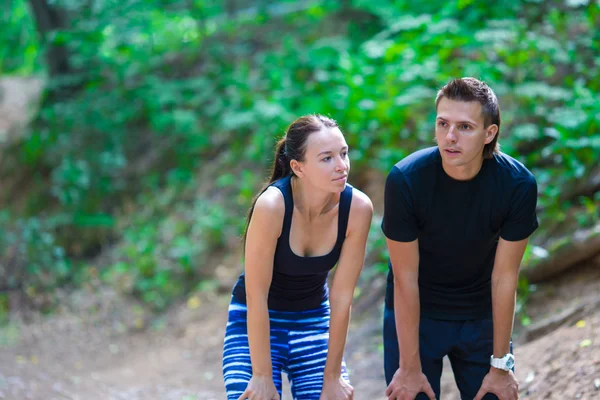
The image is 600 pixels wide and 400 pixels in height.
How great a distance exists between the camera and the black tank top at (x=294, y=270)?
9.70ft

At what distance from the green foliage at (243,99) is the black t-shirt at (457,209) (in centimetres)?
253

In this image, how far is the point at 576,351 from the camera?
12.6 feet

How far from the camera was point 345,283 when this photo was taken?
3.00 m

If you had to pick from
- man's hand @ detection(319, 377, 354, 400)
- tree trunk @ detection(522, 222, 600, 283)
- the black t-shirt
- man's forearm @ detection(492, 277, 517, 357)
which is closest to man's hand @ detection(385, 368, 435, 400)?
man's hand @ detection(319, 377, 354, 400)

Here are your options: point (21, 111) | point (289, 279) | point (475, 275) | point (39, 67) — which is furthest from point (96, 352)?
point (39, 67)

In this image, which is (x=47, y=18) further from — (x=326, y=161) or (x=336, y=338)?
(x=336, y=338)

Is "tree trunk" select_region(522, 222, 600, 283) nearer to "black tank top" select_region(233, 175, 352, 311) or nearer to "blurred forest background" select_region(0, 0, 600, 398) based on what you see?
"blurred forest background" select_region(0, 0, 600, 398)

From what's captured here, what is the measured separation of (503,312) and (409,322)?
0.39 m

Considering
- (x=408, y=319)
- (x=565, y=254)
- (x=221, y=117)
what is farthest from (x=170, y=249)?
(x=408, y=319)

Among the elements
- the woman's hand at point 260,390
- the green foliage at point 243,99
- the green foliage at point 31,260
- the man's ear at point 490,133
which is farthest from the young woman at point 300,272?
the green foliage at point 31,260

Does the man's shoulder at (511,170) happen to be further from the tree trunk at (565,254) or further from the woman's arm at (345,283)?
the tree trunk at (565,254)

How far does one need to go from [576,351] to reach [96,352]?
528cm

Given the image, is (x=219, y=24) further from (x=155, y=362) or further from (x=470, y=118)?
(x=470, y=118)

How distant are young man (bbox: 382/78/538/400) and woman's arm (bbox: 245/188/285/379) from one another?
48 cm
